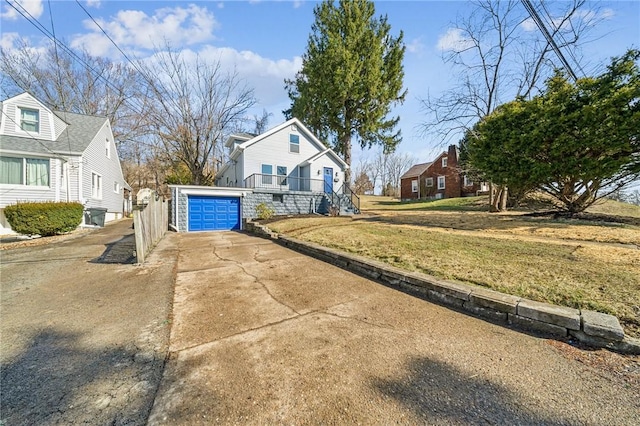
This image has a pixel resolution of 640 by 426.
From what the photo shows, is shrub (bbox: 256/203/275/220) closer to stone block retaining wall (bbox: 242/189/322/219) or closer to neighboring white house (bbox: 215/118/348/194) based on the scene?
stone block retaining wall (bbox: 242/189/322/219)

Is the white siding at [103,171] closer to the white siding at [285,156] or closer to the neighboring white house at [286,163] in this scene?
the neighboring white house at [286,163]

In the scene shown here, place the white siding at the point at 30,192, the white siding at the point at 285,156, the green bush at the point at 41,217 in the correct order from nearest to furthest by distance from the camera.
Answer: the green bush at the point at 41,217 → the white siding at the point at 30,192 → the white siding at the point at 285,156

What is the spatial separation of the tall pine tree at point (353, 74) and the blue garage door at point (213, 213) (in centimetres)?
1093

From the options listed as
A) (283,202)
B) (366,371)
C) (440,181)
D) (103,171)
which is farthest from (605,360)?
(440,181)

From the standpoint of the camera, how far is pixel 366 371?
2.06 m

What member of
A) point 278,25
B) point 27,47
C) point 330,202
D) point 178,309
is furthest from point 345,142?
point 27,47

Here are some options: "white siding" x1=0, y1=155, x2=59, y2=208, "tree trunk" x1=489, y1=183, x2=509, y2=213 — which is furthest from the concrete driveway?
"tree trunk" x1=489, y1=183, x2=509, y2=213

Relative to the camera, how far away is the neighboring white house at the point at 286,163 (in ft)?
56.5

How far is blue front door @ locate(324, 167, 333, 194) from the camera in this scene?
62.5 feet

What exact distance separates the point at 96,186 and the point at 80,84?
1467 cm

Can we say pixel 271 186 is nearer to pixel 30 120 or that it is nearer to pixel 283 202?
pixel 283 202

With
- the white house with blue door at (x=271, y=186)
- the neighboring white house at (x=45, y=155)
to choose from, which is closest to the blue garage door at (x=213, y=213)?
the white house with blue door at (x=271, y=186)

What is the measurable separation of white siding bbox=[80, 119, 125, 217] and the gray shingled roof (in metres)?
0.35

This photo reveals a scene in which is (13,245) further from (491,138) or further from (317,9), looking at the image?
(317,9)
